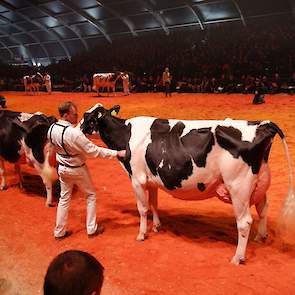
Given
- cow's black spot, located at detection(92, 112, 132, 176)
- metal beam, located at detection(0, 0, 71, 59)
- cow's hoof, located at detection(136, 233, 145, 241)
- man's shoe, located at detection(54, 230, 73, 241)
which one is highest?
metal beam, located at detection(0, 0, 71, 59)

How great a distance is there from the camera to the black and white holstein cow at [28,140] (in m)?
6.52

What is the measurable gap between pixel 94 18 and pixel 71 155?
27244mm

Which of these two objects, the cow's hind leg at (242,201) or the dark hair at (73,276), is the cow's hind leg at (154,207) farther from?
the dark hair at (73,276)

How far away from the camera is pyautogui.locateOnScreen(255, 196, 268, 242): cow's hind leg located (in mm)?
4559

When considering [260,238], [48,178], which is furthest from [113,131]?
[260,238]

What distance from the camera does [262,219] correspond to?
462cm

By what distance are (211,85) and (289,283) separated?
58.6 ft

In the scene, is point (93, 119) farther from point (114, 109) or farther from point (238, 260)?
point (238, 260)

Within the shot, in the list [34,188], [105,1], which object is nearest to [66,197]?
[34,188]

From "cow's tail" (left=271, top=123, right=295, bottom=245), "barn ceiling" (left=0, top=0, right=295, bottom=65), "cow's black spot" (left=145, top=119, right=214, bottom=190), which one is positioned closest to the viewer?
"cow's tail" (left=271, top=123, right=295, bottom=245)

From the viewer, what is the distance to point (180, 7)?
24.8 m

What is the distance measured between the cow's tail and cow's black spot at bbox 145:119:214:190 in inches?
32.7

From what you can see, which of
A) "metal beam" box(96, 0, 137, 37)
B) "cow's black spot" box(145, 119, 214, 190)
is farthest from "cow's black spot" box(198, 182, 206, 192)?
"metal beam" box(96, 0, 137, 37)

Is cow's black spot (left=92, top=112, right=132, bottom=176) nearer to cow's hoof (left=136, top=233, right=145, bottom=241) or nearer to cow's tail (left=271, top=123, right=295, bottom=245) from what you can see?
cow's hoof (left=136, top=233, right=145, bottom=241)
